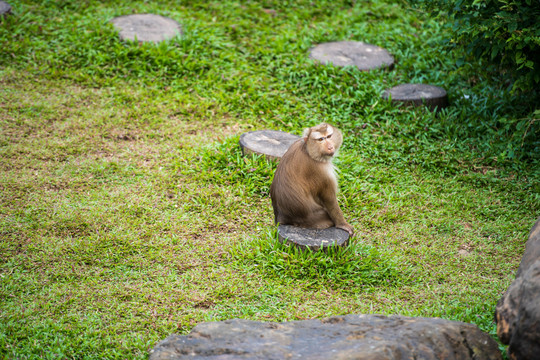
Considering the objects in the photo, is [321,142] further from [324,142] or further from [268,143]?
[268,143]

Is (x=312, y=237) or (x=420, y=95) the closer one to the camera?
(x=312, y=237)

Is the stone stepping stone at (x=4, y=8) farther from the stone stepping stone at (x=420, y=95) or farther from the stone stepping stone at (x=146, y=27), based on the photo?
the stone stepping stone at (x=420, y=95)

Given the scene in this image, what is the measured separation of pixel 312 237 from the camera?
5.30 meters

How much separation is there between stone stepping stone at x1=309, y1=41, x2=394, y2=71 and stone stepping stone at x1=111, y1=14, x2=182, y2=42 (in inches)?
104

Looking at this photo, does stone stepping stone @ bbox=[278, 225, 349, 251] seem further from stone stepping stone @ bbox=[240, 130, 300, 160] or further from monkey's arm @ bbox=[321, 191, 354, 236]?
stone stepping stone @ bbox=[240, 130, 300, 160]

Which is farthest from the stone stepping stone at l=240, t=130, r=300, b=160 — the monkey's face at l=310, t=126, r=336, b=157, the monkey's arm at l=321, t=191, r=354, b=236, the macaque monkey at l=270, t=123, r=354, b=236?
the monkey's face at l=310, t=126, r=336, b=157

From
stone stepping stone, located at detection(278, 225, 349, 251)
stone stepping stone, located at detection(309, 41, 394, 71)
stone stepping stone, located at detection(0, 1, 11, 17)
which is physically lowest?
stone stepping stone, located at detection(278, 225, 349, 251)

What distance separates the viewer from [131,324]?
460cm

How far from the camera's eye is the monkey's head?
5.04 m

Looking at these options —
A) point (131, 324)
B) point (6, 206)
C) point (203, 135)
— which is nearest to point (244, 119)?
point (203, 135)

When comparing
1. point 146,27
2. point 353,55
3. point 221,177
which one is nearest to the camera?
point 221,177

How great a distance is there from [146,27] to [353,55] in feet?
12.5

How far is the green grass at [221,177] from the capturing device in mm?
4906

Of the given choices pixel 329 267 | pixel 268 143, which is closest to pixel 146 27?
pixel 268 143
